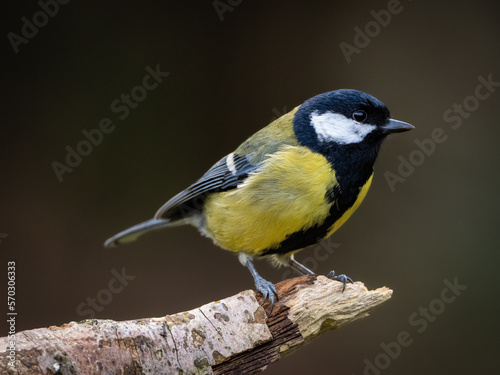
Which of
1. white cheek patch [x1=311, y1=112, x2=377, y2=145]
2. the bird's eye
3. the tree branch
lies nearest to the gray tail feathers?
the tree branch

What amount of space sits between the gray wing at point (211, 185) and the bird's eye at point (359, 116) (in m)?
0.41

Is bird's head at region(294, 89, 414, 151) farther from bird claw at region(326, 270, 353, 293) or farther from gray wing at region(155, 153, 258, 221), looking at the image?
bird claw at region(326, 270, 353, 293)

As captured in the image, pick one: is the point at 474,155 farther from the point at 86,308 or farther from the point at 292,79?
the point at 86,308

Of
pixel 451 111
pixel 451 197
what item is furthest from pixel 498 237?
pixel 451 111

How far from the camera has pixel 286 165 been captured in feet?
6.23

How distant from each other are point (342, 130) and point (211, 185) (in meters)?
0.58

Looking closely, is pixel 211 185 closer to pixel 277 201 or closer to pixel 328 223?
pixel 277 201

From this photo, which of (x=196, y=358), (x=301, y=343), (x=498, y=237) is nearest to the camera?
(x=196, y=358)

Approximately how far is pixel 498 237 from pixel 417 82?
105 centimetres

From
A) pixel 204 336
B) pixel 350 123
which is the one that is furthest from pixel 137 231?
pixel 350 123

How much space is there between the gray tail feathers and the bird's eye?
1.02 meters

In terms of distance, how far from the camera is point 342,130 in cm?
190

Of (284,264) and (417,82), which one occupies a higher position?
(417,82)

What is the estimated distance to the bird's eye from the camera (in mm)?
1897
